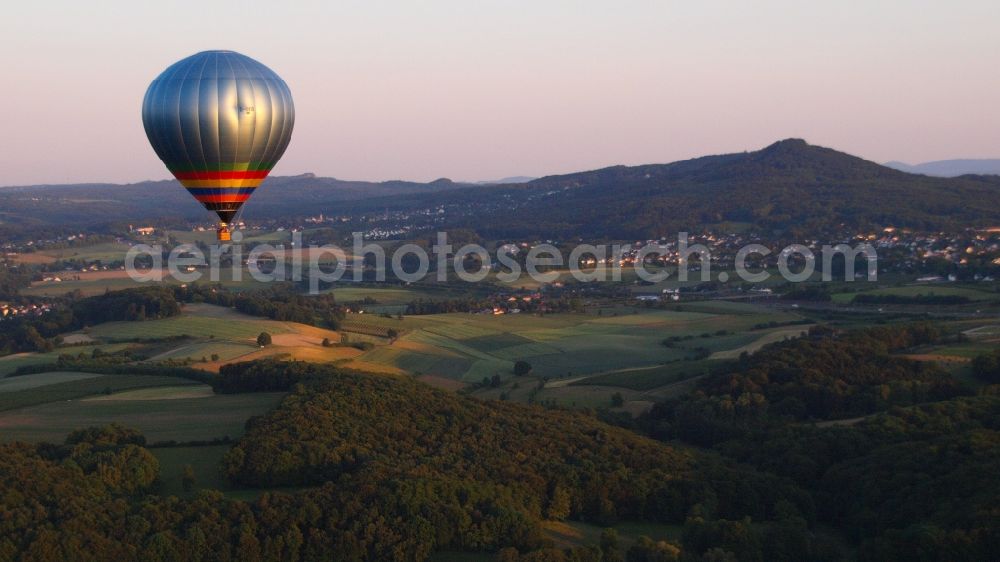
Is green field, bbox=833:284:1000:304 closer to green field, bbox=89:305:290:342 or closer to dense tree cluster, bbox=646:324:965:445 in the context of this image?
dense tree cluster, bbox=646:324:965:445

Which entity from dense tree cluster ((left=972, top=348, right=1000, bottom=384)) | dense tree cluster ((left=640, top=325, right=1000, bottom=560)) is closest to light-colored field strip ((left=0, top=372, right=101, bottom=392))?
dense tree cluster ((left=640, top=325, right=1000, bottom=560))


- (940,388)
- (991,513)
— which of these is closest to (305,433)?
(991,513)

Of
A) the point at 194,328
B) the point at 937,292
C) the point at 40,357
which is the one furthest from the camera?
the point at 937,292

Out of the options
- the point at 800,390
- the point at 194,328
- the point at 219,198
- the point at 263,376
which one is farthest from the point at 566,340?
the point at 219,198

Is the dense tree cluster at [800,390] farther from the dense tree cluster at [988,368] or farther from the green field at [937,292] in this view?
the green field at [937,292]

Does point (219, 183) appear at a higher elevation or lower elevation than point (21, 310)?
higher

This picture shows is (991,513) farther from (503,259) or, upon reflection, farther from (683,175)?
(683,175)

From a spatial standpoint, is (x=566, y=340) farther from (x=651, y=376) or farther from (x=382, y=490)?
(x=382, y=490)
